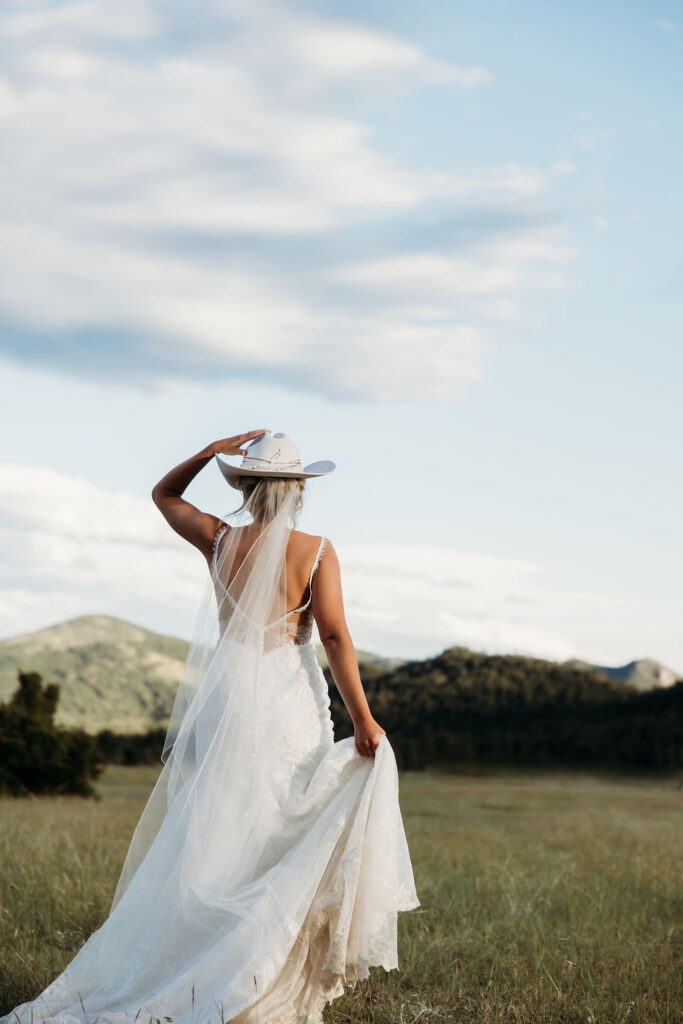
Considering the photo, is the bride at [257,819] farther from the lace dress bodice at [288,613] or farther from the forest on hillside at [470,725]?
the forest on hillside at [470,725]

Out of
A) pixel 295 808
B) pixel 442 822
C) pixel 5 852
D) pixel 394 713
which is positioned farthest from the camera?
pixel 394 713

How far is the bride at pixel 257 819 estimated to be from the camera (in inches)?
181

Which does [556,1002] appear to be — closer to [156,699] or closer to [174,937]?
[174,937]

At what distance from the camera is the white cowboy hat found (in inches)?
201

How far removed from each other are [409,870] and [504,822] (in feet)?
52.1

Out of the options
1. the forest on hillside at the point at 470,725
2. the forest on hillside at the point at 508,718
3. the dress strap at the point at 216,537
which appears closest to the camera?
the dress strap at the point at 216,537

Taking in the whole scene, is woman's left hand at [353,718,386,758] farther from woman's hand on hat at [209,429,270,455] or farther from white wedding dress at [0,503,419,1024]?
woman's hand on hat at [209,429,270,455]

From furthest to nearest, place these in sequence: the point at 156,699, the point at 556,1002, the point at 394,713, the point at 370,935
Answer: the point at 156,699 < the point at 394,713 < the point at 556,1002 < the point at 370,935

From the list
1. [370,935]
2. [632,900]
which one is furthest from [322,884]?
[632,900]

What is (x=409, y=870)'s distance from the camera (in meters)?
4.86

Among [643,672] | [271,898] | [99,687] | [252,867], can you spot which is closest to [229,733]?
[252,867]

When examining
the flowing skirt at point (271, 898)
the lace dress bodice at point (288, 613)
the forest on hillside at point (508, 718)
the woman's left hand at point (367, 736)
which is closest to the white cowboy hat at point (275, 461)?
the lace dress bodice at point (288, 613)

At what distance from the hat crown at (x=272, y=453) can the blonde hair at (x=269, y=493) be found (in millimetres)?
94

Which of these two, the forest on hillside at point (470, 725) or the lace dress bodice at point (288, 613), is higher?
the lace dress bodice at point (288, 613)
